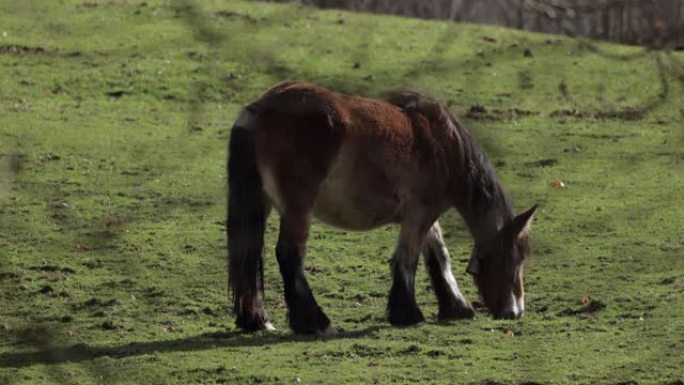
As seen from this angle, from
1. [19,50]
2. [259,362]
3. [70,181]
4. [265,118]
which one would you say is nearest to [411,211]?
[265,118]

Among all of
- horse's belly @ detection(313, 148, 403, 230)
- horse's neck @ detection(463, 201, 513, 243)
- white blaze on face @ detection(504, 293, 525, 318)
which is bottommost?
white blaze on face @ detection(504, 293, 525, 318)

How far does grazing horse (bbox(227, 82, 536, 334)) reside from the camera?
947 centimetres

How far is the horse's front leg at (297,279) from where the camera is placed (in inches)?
371

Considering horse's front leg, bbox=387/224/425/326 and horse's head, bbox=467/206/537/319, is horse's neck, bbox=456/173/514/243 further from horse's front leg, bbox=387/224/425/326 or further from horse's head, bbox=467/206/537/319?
horse's front leg, bbox=387/224/425/326

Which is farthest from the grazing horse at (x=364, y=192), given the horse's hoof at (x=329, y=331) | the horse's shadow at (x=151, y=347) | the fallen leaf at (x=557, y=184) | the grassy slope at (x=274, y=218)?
the fallen leaf at (x=557, y=184)

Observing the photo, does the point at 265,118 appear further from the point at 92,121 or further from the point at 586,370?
the point at 92,121

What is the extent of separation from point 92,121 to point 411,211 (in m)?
6.84

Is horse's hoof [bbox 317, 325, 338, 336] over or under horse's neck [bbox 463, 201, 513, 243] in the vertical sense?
under

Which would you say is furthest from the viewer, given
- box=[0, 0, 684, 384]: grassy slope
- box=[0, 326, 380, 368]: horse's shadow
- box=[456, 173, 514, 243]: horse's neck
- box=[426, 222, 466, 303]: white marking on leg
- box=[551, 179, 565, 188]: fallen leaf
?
box=[551, 179, 565, 188]: fallen leaf

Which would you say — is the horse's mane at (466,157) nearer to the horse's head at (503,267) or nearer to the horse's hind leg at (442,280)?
the horse's head at (503,267)

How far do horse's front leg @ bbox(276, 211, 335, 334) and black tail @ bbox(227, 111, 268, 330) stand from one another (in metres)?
0.15

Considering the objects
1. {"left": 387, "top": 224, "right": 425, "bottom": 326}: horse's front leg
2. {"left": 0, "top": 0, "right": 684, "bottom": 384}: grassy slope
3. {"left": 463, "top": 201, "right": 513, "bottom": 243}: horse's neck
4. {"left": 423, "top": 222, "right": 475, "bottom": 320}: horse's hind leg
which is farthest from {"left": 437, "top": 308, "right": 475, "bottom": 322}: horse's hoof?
{"left": 463, "top": 201, "right": 513, "bottom": 243}: horse's neck

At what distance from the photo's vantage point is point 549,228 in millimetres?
12750

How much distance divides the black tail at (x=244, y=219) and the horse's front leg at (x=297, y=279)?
0.49 feet
